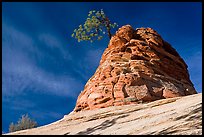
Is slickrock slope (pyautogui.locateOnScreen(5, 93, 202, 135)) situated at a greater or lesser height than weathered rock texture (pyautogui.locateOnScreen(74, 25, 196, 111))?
lesser

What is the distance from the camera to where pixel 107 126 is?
13.7 metres

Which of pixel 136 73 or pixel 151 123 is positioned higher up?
pixel 136 73

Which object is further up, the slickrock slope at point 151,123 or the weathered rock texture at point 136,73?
the weathered rock texture at point 136,73

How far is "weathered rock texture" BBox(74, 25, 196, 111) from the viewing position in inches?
911

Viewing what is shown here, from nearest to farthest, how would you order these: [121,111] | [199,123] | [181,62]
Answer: [199,123]
[121,111]
[181,62]

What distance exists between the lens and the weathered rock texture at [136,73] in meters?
23.1

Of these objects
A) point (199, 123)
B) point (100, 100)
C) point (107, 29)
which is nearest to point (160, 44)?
point (107, 29)

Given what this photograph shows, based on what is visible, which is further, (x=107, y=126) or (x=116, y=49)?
(x=116, y=49)

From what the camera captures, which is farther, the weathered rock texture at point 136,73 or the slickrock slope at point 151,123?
the weathered rock texture at point 136,73

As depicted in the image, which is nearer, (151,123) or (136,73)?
(151,123)

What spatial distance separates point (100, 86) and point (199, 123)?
14625 millimetres

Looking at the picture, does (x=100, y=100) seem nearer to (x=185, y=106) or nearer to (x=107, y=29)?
(x=185, y=106)

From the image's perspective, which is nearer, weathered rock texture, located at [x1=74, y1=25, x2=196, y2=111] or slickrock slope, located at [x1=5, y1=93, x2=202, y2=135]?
slickrock slope, located at [x1=5, y1=93, x2=202, y2=135]

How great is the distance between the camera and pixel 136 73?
24.8 metres
